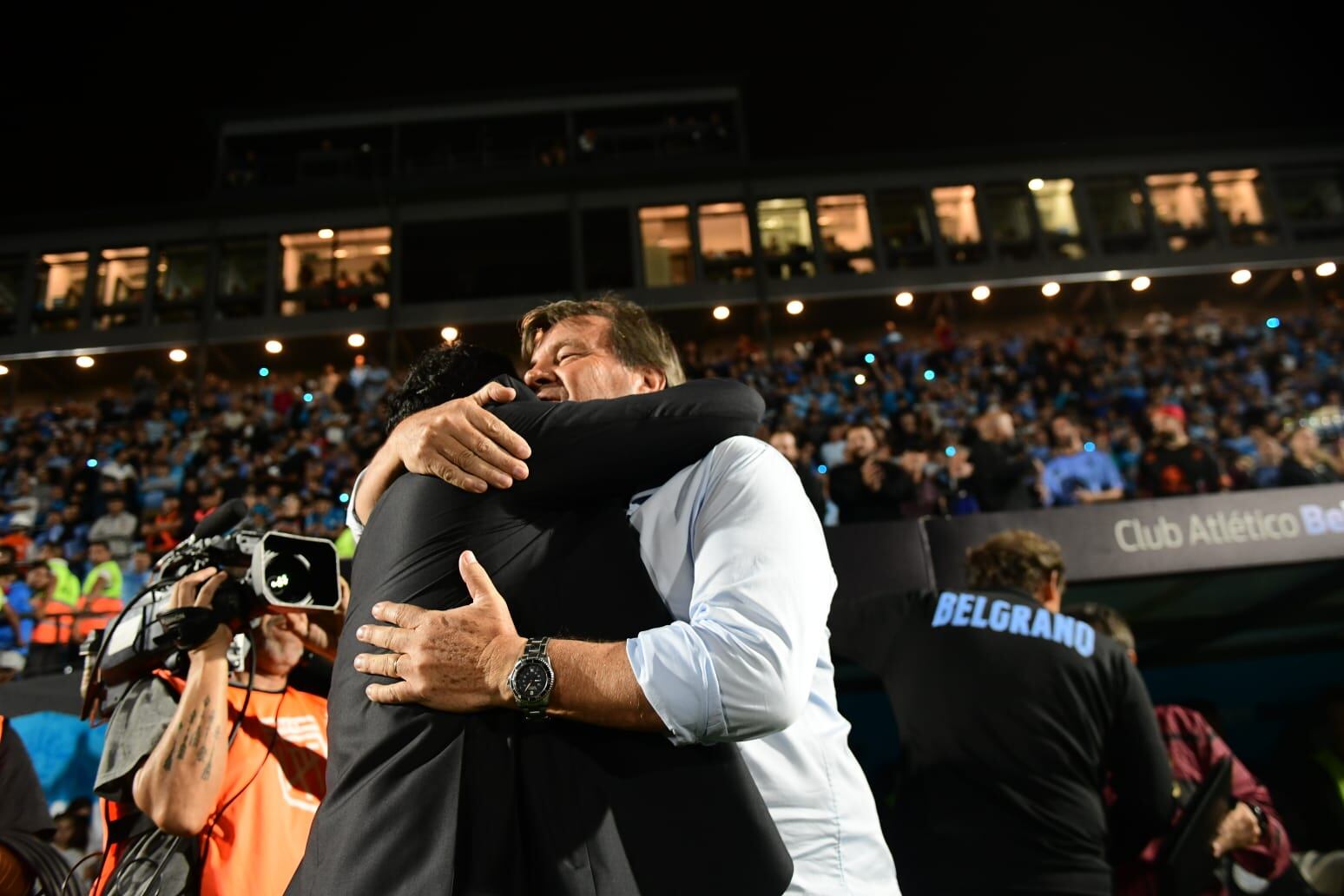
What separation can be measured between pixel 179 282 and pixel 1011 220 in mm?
19875

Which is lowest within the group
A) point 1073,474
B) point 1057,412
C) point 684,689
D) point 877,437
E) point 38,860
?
point 38,860

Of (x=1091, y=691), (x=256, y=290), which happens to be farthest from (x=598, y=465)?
(x=256, y=290)

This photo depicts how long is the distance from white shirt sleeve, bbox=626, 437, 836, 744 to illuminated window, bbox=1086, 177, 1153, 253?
848 inches

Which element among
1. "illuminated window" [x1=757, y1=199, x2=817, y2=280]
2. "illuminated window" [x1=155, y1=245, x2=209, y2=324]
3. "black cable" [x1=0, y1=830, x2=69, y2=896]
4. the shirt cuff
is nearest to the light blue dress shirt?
the shirt cuff

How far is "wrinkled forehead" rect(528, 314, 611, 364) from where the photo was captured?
187cm

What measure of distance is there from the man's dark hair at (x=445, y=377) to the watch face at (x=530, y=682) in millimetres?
632

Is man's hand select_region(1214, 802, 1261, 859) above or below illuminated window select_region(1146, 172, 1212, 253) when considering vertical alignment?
below

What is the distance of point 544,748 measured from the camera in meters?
1.16

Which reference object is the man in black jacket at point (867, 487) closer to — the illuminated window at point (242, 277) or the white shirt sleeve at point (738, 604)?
the white shirt sleeve at point (738, 604)

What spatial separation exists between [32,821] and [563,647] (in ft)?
6.84

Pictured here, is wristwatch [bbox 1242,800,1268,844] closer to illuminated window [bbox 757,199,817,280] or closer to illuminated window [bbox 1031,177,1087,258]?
illuminated window [bbox 757,199,817,280]

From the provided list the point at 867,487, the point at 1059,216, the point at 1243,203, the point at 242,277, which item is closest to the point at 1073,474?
the point at 867,487

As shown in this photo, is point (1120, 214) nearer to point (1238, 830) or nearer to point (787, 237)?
point (787, 237)

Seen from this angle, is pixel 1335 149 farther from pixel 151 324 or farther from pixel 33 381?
pixel 33 381
